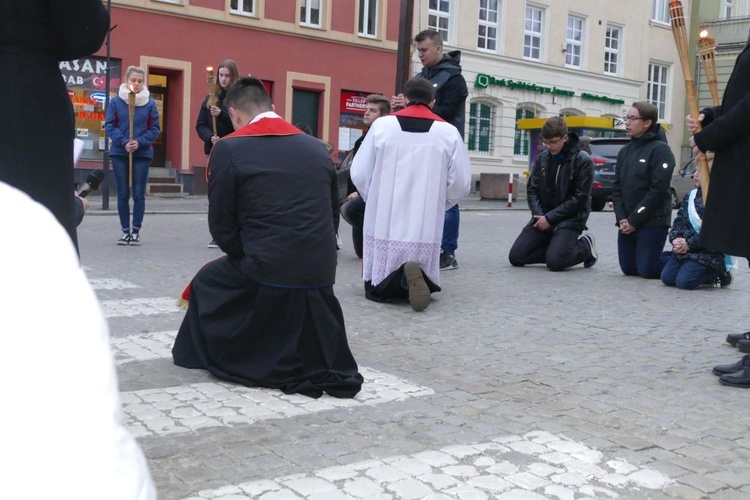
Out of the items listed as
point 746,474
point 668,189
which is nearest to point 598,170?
point 668,189

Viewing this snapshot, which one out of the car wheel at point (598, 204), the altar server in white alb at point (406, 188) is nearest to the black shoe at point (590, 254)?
the altar server in white alb at point (406, 188)

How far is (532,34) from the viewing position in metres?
35.9

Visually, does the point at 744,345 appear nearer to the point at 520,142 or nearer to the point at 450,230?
the point at 450,230

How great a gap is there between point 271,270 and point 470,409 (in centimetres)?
123

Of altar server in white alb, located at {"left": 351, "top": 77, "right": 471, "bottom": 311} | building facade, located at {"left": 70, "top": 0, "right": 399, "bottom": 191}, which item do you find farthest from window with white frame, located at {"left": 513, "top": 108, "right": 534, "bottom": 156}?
altar server in white alb, located at {"left": 351, "top": 77, "right": 471, "bottom": 311}

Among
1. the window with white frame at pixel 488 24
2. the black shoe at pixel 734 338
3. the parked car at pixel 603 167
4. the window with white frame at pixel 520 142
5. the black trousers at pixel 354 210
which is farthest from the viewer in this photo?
the window with white frame at pixel 520 142

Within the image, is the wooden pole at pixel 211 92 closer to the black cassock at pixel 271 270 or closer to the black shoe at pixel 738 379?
the black cassock at pixel 271 270

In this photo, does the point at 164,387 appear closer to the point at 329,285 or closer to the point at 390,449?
the point at 329,285

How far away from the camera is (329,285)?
501 cm

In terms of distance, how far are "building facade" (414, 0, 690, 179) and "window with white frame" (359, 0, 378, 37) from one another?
1.89 m

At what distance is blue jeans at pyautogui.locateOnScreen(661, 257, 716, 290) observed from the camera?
9.17m

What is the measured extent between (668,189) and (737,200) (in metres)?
4.89

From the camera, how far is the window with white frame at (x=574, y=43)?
123 feet

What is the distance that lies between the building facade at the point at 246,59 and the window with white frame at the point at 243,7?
0.09ft
